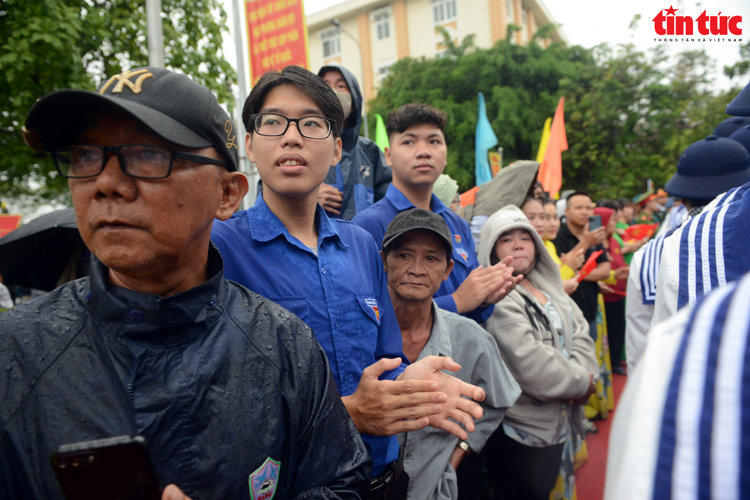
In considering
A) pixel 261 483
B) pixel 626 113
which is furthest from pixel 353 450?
pixel 626 113

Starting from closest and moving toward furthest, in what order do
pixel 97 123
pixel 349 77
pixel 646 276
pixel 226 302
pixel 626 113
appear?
pixel 97 123, pixel 226 302, pixel 646 276, pixel 349 77, pixel 626 113

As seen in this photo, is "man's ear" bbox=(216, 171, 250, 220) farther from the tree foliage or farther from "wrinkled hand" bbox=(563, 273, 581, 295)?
the tree foliage

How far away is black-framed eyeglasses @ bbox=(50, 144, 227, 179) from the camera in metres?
1.08

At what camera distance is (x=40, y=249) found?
2.66 m

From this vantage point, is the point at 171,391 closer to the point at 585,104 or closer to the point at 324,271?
the point at 324,271

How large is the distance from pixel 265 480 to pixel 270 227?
908 mm

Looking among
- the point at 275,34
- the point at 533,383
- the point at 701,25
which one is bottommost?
the point at 533,383

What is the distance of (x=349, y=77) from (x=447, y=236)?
1832mm

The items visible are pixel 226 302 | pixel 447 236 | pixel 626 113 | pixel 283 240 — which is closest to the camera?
pixel 226 302

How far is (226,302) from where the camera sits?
124 cm

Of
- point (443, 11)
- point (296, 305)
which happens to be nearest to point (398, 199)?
point (296, 305)

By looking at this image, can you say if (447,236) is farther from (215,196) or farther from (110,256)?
(110,256)

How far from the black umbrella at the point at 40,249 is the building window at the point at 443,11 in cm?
2903

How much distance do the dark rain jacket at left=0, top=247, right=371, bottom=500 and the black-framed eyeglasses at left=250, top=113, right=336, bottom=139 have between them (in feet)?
2.65
